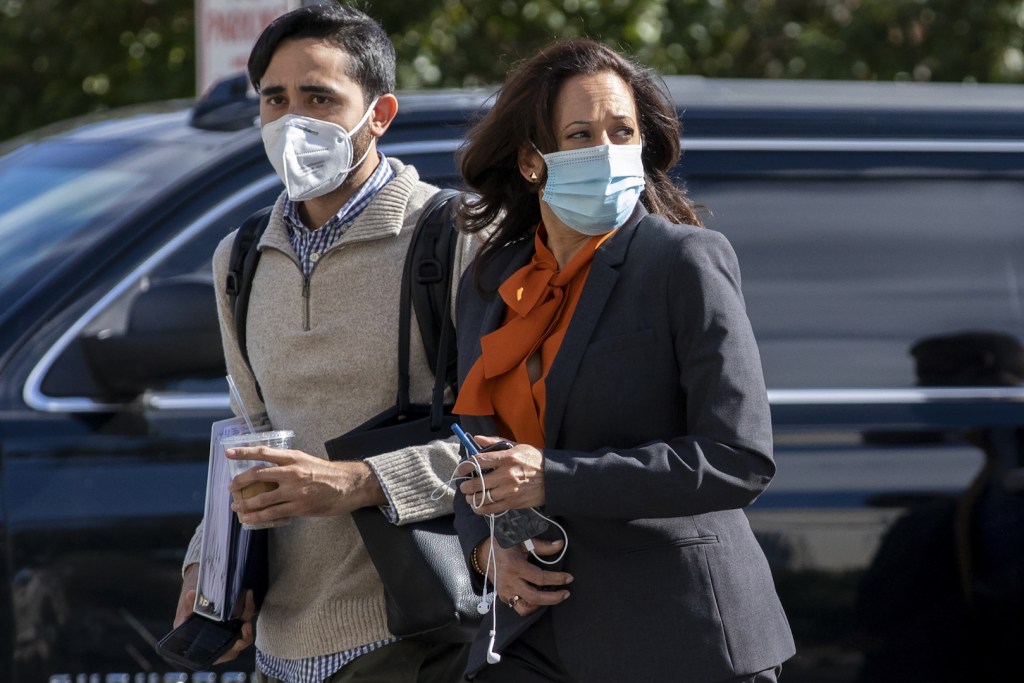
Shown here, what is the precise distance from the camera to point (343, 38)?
8.43 ft

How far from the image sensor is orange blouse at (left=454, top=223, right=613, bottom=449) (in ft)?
6.96

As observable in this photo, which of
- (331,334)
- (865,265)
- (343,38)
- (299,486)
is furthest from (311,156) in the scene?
(865,265)

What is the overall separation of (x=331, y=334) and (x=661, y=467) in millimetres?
765

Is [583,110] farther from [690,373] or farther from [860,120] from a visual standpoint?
[860,120]

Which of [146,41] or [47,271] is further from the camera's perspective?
[146,41]

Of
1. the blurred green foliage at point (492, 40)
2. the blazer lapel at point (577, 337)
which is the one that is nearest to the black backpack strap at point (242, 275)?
the blazer lapel at point (577, 337)

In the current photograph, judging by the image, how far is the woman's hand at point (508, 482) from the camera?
75.9 inches

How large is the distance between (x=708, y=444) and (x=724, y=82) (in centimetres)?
205

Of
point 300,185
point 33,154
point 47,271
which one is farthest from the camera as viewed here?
point 33,154

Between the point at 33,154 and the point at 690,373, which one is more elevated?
the point at 690,373

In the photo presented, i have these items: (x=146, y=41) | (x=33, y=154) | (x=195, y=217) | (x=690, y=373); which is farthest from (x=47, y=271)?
(x=146, y=41)

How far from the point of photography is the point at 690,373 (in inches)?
78.0

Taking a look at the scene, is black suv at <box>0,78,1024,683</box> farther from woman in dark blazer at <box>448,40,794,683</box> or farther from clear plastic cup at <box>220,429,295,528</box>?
woman in dark blazer at <box>448,40,794,683</box>

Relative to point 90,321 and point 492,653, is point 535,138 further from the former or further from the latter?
point 90,321
